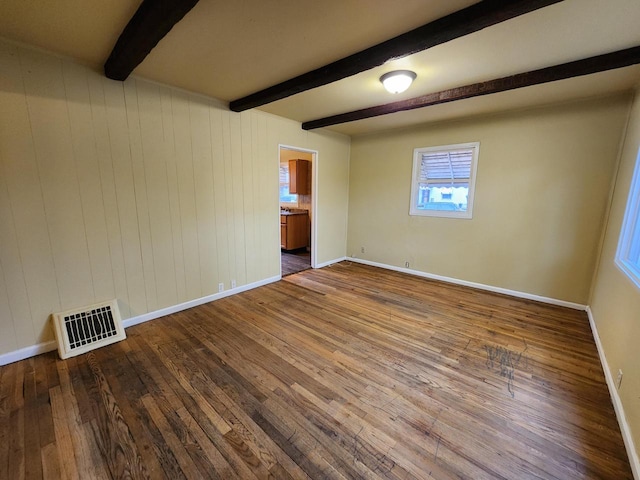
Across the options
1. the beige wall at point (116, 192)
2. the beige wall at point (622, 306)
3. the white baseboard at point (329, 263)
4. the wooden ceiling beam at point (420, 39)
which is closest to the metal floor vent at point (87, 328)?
the beige wall at point (116, 192)

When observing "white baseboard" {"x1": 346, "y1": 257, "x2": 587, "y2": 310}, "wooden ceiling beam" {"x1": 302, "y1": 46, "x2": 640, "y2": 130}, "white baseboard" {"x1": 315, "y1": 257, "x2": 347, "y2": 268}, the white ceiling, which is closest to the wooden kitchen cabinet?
"white baseboard" {"x1": 315, "y1": 257, "x2": 347, "y2": 268}

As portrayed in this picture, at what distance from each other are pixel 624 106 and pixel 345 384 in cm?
417

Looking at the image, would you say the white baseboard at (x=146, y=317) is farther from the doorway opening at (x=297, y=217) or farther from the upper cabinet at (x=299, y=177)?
the upper cabinet at (x=299, y=177)

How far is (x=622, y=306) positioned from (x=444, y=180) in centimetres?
273

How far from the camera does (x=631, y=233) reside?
2340 mm

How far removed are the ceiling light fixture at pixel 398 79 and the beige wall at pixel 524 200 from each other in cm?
200

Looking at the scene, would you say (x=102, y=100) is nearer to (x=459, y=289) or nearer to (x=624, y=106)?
(x=459, y=289)

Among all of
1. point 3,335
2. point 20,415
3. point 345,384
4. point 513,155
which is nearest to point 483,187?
point 513,155

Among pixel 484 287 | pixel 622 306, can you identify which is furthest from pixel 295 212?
pixel 622 306

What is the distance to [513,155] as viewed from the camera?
3.63 m

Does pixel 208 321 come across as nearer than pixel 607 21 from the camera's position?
No

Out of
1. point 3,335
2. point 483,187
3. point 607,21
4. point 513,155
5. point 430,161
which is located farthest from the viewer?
point 430,161

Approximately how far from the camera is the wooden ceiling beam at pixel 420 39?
1479 mm

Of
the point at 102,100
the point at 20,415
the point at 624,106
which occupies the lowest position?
the point at 20,415
